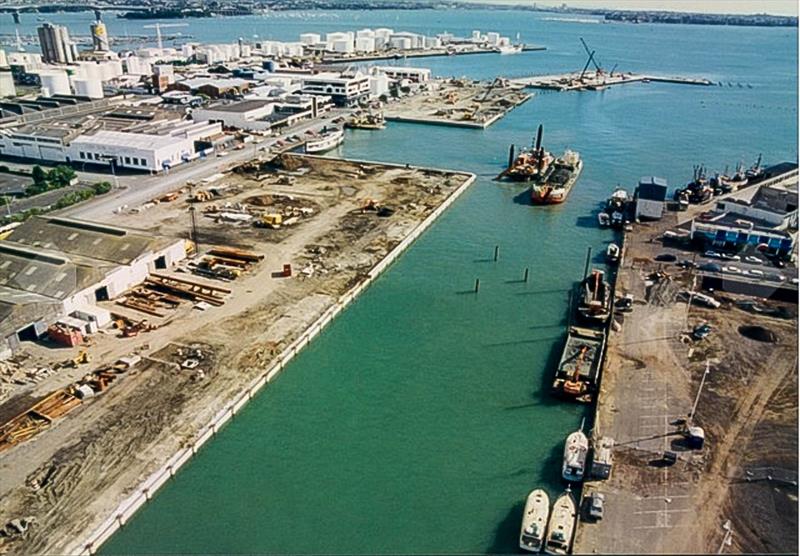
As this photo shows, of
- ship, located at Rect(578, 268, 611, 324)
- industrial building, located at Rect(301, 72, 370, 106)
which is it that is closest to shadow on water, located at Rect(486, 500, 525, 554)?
ship, located at Rect(578, 268, 611, 324)

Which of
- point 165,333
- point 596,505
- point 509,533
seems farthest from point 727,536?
point 165,333

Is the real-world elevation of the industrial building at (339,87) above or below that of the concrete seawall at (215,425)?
above

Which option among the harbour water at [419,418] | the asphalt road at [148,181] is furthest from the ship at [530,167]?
the asphalt road at [148,181]

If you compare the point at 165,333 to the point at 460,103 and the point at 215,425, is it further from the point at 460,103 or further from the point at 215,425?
the point at 460,103

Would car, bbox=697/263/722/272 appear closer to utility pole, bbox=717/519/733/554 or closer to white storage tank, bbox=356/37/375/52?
utility pole, bbox=717/519/733/554

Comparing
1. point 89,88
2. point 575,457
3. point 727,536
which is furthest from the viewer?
point 89,88

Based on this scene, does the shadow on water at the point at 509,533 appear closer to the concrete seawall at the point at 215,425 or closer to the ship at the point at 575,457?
the ship at the point at 575,457
